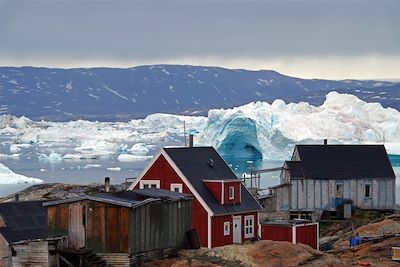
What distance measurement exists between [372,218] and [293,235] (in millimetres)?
11218

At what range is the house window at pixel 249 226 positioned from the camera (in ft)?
94.7

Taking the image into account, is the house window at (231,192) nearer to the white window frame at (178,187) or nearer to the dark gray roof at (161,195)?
the white window frame at (178,187)

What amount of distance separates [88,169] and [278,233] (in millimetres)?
85713

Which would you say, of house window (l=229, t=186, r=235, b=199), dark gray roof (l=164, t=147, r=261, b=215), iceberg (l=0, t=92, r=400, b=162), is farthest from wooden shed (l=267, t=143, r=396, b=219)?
iceberg (l=0, t=92, r=400, b=162)

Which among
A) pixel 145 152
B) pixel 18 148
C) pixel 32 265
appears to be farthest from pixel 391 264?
pixel 18 148

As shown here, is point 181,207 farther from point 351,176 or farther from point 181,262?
point 351,176

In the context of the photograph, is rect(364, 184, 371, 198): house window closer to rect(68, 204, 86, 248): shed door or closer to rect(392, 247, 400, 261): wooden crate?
rect(392, 247, 400, 261): wooden crate

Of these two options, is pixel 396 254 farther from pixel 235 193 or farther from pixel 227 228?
pixel 235 193

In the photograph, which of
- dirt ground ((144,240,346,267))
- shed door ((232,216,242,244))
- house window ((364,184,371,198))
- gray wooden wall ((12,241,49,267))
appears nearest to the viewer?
gray wooden wall ((12,241,49,267))

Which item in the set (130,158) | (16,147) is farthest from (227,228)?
(16,147)

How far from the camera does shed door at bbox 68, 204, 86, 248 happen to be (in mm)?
22891

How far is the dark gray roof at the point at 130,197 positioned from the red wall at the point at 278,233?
445 centimetres

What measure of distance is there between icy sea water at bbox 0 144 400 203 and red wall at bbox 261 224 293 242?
42.8 m

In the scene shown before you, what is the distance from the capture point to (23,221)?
1012 inches
